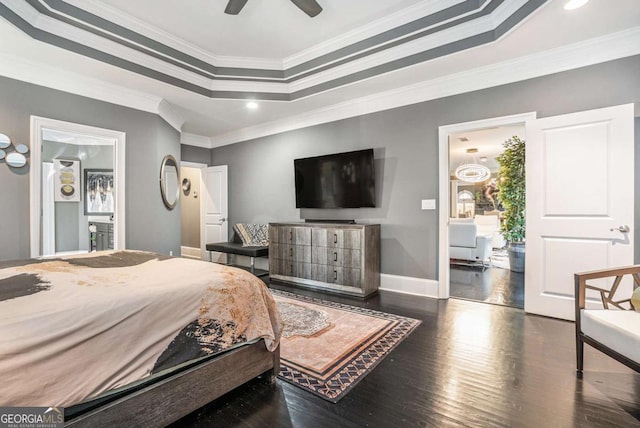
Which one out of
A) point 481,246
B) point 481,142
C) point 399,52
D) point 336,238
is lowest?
point 481,246

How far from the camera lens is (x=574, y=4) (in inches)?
92.8

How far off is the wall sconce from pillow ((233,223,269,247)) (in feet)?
10.1

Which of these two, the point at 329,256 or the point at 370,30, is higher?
the point at 370,30

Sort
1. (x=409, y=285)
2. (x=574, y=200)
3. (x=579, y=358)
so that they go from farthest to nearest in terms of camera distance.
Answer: (x=409, y=285)
(x=574, y=200)
(x=579, y=358)

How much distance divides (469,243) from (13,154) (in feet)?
22.0

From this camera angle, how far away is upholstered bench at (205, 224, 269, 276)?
4.97 m

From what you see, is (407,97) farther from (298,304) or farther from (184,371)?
(184,371)

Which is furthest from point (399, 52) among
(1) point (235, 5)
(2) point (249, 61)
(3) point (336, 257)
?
(3) point (336, 257)

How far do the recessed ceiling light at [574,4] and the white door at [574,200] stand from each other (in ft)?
3.23

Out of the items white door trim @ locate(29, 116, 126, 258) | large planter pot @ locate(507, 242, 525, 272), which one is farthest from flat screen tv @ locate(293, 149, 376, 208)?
large planter pot @ locate(507, 242, 525, 272)

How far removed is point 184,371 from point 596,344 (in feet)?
8.05

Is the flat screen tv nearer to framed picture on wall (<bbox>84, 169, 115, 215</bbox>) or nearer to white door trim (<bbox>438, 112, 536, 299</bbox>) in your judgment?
white door trim (<bbox>438, 112, 536, 299</bbox>)

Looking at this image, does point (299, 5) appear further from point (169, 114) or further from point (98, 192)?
point (98, 192)

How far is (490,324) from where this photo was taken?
2.96 metres
